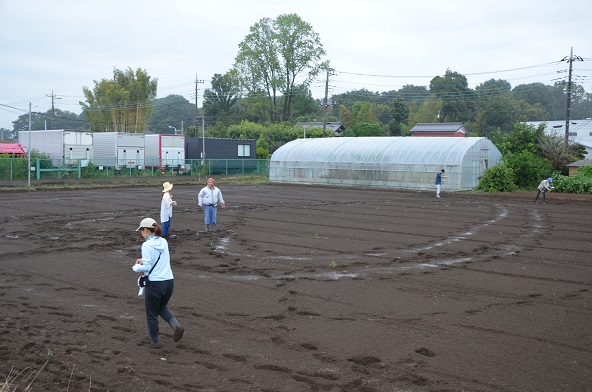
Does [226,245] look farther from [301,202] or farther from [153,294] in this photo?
[301,202]

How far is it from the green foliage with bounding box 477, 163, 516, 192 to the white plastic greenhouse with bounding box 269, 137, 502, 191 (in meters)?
1.79

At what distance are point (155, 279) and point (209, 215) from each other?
10.8 metres

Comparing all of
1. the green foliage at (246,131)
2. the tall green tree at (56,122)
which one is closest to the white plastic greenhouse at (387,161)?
the green foliage at (246,131)

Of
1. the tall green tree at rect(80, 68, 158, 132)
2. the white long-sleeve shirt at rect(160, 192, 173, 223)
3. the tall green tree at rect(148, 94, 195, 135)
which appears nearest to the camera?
the white long-sleeve shirt at rect(160, 192, 173, 223)

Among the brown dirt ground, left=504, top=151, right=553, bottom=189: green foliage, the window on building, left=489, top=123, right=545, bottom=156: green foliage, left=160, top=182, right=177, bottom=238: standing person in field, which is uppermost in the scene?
left=489, top=123, right=545, bottom=156: green foliage

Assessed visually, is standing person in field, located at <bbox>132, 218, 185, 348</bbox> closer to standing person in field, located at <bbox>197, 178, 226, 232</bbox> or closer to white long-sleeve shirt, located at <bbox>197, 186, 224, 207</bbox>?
standing person in field, located at <bbox>197, 178, 226, 232</bbox>

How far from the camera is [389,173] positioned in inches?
1773

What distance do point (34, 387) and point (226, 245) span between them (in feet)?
33.0

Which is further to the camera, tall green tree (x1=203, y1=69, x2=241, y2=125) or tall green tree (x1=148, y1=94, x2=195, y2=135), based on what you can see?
tall green tree (x1=148, y1=94, x2=195, y2=135)

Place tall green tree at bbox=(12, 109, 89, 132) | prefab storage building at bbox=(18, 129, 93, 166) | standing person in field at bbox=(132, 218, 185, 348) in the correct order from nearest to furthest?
standing person in field at bbox=(132, 218, 185, 348) → prefab storage building at bbox=(18, 129, 93, 166) → tall green tree at bbox=(12, 109, 89, 132)

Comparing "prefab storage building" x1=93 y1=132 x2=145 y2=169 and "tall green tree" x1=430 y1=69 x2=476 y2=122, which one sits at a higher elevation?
"tall green tree" x1=430 y1=69 x2=476 y2=122

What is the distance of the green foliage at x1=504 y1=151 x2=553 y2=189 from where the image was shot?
134 ft

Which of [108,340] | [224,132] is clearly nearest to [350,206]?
[108,340]

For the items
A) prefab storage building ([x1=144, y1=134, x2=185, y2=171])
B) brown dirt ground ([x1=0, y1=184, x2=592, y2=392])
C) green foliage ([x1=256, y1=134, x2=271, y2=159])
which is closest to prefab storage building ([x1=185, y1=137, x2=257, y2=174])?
prefab storage building ([x1=144, y1=134, x2=185, y2=171])
